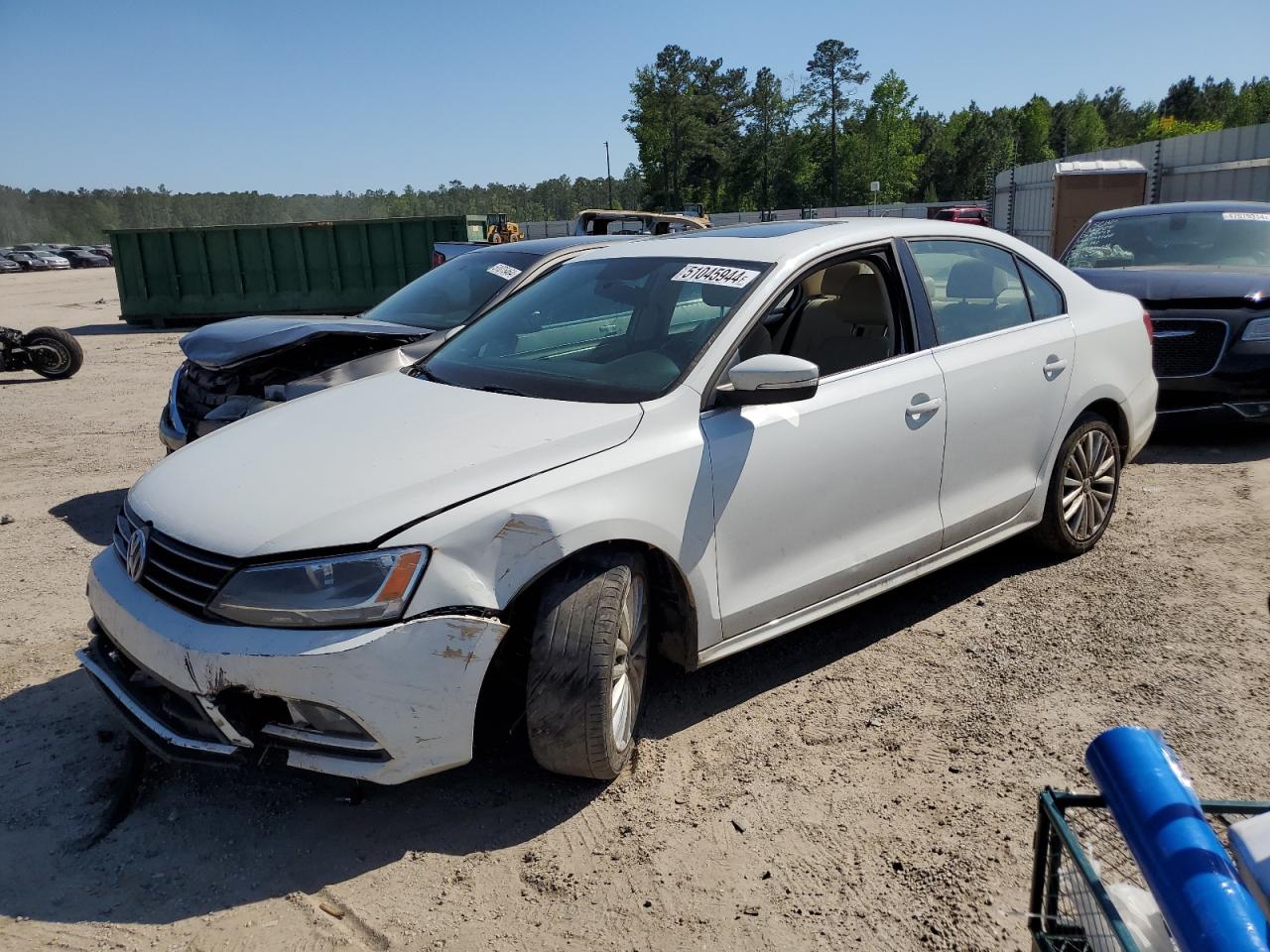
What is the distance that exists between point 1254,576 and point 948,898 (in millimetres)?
3022

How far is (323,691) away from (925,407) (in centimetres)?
248

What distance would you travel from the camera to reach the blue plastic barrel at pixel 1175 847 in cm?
106

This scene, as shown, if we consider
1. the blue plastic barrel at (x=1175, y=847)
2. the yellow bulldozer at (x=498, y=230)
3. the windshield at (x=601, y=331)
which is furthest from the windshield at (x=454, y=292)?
the yellow bulldozer at (x=498, y=230)

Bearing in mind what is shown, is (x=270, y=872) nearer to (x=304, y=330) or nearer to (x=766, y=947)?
(x=766, y=947)

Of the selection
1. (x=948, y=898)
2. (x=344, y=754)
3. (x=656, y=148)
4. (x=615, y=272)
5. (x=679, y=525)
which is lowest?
(x=948, y=898)

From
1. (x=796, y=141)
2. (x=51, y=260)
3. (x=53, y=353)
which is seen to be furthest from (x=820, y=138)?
(x=53, y=353)

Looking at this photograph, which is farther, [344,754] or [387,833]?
[387,833]

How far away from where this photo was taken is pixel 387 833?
9.57 feet

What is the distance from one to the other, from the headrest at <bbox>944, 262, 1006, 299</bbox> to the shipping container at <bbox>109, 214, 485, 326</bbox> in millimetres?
16142

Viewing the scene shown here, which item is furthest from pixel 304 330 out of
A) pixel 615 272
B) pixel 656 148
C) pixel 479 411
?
pixel 656 148

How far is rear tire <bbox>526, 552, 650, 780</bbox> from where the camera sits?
280 cm

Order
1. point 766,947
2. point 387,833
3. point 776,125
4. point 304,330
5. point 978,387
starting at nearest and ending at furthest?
point 766,947 < point 387,833 < point 978,387 < point 304,330 < point 776,125

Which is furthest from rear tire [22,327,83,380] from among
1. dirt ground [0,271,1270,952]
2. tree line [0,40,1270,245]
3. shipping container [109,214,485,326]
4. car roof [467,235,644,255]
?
tree line [0,40,1270,245]

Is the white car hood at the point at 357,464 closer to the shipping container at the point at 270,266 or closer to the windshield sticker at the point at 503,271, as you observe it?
the windshield sticker at the point at 503,271
